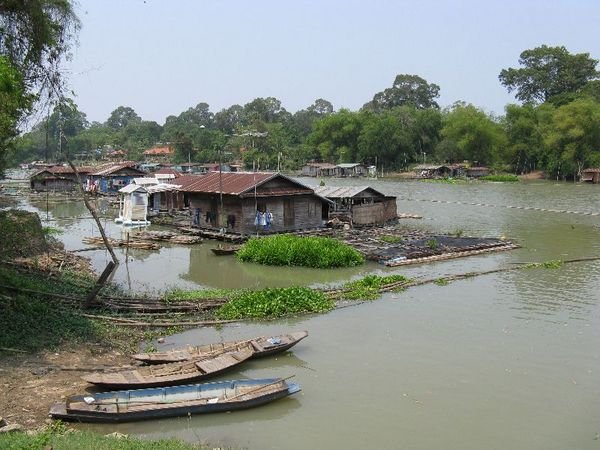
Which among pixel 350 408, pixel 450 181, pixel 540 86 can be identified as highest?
pixel 540 86

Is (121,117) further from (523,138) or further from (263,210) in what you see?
(263,210)

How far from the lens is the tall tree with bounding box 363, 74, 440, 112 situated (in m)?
121

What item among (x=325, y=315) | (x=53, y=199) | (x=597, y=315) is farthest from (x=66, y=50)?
(x=53, y=199)

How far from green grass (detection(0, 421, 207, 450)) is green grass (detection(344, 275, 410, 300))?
9.73 m

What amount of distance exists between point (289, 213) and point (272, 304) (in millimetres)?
12695

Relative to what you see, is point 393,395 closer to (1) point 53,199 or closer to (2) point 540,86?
(1) point 53,199

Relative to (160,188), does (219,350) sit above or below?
below

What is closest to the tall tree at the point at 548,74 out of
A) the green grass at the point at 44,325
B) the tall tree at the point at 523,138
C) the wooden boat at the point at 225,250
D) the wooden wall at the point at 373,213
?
the tall tree at the point at 523,138

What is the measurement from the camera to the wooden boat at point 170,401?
9.47 m

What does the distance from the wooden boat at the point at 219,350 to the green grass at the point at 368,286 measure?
16.8ft

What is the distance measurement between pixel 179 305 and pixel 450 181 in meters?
58.7

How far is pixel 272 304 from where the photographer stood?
16266mm

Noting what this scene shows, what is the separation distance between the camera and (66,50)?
16.3 meters

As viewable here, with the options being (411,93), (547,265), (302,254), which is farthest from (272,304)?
(411,93)
